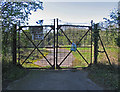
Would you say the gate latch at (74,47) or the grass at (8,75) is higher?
the gate latch at (74,47)

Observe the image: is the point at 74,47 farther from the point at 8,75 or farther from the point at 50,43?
the point at 8,75

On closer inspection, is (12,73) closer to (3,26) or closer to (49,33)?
(3,26)

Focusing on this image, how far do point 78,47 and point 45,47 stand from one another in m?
1.93

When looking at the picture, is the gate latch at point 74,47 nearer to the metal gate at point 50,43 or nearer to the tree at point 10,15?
the metal gate at point 50,43

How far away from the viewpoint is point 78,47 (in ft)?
18.6

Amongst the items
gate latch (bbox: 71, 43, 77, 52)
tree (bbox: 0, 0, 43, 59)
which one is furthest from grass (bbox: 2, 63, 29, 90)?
gate latch (bbox: 71, 43, 77, 52)

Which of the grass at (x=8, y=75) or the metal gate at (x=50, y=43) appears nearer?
the grass at (x=8, y=75)

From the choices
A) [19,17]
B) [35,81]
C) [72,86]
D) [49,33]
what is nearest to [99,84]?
[72,86]

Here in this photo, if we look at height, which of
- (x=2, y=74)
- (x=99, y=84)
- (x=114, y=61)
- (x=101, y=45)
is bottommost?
(x=99, y=84)

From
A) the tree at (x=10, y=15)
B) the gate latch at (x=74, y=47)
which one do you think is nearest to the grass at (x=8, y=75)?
the tree at (x=10, y=15)

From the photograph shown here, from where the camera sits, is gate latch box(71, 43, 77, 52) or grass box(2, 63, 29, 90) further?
gate latch box(71, 43, 77, 52)

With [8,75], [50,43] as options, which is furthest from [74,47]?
[8,75]

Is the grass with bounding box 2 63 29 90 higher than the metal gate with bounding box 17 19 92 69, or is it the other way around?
the metal gate with bounding box 17 19 92 69

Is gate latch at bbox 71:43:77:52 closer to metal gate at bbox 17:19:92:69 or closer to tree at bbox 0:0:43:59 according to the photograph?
metal gate at bbox 17:19:92:69
